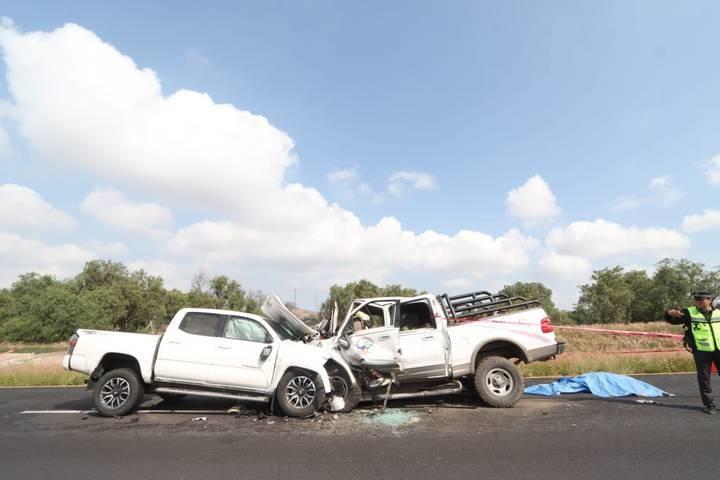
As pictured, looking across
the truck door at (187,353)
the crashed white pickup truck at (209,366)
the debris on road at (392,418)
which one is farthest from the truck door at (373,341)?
the truck door at (187,353)

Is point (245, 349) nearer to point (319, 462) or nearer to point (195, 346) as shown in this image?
point (195, 346)

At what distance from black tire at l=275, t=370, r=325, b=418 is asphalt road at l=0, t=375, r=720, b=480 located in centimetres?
24

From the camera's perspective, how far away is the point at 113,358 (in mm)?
7289

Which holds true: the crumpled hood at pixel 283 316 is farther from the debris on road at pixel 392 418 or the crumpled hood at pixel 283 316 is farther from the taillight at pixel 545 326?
the taillight at pixel 545 326

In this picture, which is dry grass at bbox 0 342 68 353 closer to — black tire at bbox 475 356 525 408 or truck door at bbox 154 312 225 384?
truck door at bbox 154 312 225 384

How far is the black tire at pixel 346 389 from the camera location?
709 centimetres

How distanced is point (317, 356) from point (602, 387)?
5.95 metres

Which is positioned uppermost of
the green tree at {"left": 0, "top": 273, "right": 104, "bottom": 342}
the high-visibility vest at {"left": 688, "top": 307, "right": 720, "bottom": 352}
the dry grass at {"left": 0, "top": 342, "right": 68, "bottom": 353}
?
the green tree at {"left": 0, "top": 273, "right": 104, "bottom": 342}

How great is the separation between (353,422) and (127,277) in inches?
3088

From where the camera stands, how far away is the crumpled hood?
7.64m

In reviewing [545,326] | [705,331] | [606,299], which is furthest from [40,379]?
[606,299]

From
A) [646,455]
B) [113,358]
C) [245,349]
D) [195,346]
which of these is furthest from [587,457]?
[113,358]

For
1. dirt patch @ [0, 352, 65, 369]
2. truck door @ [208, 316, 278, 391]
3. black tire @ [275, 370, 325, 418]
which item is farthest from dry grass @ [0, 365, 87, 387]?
black tire @ [275, 370, 325, 418]

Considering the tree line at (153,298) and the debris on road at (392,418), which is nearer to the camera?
the debris on road at (392,418)
